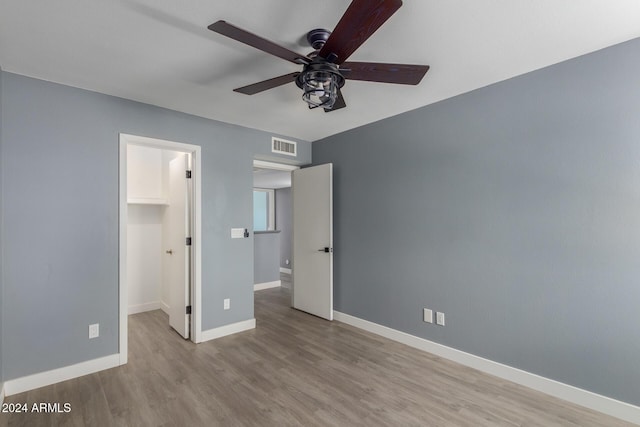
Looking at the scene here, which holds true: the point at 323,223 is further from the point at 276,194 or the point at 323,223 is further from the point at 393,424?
the point at 276,194

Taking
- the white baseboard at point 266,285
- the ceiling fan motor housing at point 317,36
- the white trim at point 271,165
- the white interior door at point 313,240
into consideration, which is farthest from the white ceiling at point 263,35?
the white baseboard at point 266,285

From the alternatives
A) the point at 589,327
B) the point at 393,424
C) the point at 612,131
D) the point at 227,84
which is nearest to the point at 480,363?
the point at 589,327

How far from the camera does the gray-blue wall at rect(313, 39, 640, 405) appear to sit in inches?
80.4

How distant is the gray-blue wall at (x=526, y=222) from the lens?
2.04 m

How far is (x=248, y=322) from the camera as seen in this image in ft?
12.1

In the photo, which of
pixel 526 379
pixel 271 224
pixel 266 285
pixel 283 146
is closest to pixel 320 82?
pixel 283 146

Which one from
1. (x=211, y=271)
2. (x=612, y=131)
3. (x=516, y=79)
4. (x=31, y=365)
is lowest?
(x=31, y=365)

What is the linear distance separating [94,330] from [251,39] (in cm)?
286

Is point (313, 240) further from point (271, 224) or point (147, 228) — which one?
point (271, 224)

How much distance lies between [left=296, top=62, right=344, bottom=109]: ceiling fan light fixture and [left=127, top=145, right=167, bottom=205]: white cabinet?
10.9 feet

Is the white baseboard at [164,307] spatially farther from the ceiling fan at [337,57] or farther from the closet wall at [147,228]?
the ceiling fan at [337,57]

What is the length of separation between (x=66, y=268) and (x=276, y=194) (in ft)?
19.7

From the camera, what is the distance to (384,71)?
68.7 inches

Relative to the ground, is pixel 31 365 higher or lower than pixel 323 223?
lower
